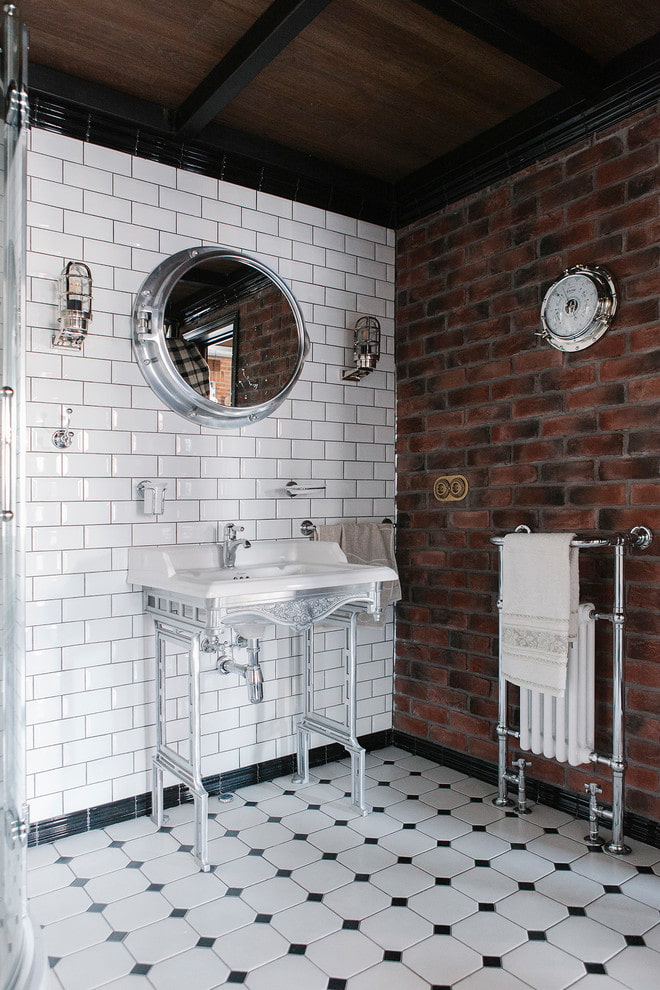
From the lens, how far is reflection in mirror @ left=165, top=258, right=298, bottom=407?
2945mm

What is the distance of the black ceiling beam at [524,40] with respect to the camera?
7.44 ft

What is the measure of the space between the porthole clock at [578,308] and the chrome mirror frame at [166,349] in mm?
1276


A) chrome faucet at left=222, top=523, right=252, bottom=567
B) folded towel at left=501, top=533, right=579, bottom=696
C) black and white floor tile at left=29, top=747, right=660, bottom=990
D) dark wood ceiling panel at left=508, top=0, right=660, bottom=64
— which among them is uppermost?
dark wood ceiling panel at left=508, top=0, right=660, bottom=64

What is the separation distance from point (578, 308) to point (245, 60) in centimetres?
154

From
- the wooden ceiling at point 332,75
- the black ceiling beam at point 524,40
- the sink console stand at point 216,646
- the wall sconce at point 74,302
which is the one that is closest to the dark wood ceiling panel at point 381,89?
the wooden ceiling at point 332,75

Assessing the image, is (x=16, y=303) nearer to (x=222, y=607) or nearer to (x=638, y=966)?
(x=222, y=607)

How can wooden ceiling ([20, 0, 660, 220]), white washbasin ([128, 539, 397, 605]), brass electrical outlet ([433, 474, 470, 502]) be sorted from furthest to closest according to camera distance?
brass electrical outlet ([433, 474, 470, 502]), white washbasin ([128, 539, 397, 605]), wooden ceiling ([20, 0, 660, 220])

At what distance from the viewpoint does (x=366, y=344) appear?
342 cm

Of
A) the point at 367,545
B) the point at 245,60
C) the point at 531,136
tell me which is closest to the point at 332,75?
the point at 245,60

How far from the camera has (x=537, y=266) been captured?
3014 millimetres

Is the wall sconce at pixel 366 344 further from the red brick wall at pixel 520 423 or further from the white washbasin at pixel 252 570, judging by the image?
the white washbasin at pixel 252 570

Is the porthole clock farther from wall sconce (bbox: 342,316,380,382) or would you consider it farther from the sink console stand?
the sink console stand

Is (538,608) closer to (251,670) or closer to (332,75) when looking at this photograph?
(251,670)

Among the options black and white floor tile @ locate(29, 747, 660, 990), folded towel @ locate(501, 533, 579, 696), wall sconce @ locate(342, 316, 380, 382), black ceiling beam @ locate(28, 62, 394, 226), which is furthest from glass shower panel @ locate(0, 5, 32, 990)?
wall sconce @ locate(342, 316, 380, 382)
